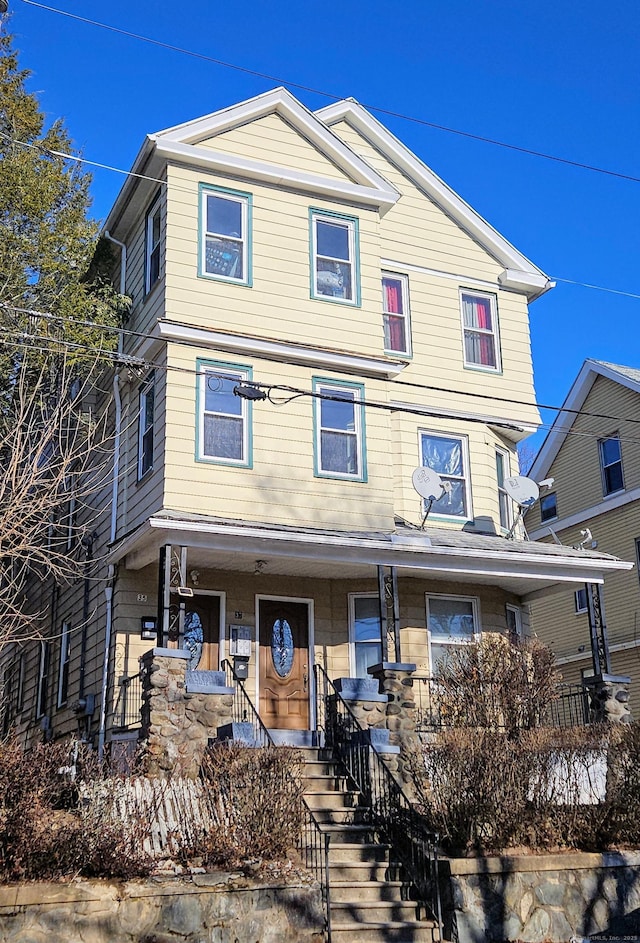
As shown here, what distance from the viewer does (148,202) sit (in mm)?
17688

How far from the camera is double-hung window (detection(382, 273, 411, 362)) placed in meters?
19.1

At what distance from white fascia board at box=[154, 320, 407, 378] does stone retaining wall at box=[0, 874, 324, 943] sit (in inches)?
325

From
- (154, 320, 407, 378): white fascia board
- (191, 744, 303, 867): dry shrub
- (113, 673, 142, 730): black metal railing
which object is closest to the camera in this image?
(191, 744, 303, 867): dry shrub

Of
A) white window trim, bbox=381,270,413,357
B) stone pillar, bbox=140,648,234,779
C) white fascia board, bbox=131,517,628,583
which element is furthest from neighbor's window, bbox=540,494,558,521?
stone pillar, bbox=140,648,234,779

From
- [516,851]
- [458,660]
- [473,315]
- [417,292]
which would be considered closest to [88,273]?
[417,292]

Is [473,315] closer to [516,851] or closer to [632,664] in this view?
[632,664]

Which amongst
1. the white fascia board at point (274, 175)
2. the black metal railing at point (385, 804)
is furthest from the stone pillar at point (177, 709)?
the white fascia board at point (274, 175)

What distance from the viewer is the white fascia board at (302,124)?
17328 mm

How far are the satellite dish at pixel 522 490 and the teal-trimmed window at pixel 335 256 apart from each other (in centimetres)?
422

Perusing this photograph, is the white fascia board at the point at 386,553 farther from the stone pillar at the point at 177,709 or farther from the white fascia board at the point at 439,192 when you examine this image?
the white fascia board at the point at 439,192

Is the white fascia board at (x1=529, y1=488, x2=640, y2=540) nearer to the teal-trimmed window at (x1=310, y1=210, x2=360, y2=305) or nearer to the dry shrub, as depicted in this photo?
the teal-trimmed window at (x1=310, y1=210, x2=360, y2=305)

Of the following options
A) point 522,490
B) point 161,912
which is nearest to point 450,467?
point 522,490

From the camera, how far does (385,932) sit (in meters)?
9.91

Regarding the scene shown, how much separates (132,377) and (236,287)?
233 cm
